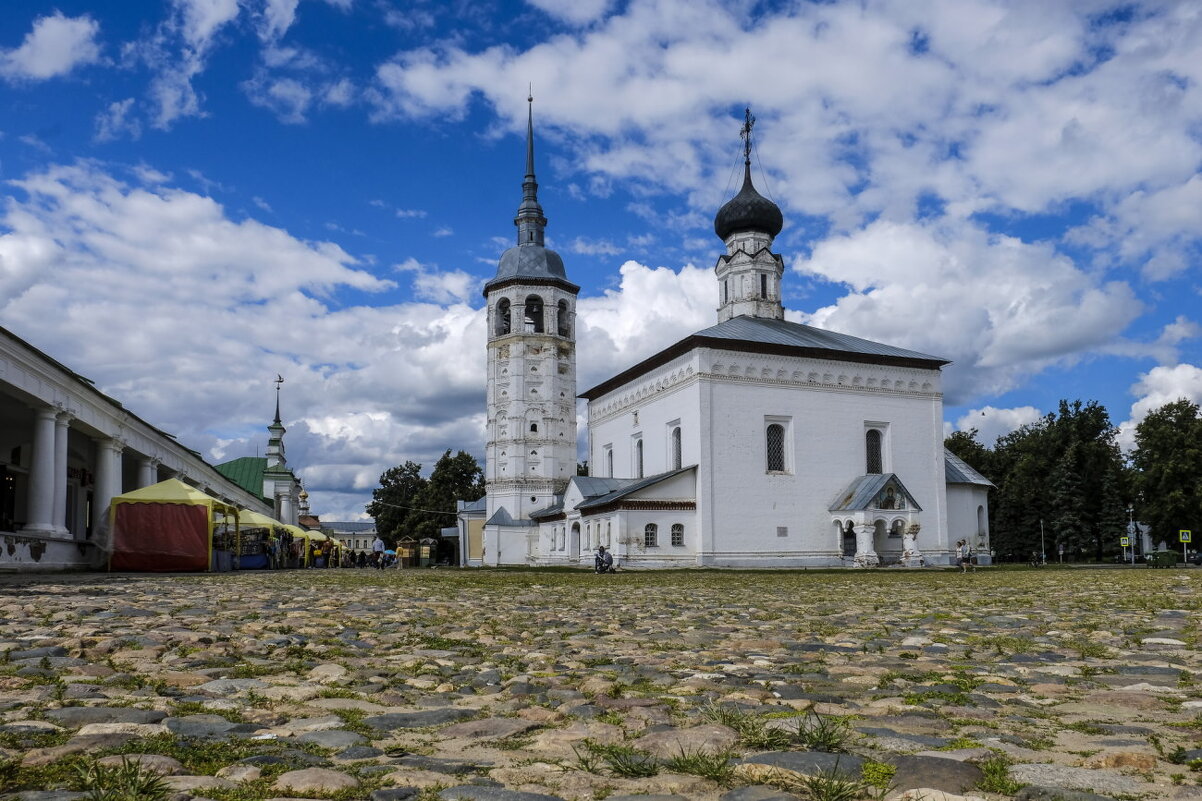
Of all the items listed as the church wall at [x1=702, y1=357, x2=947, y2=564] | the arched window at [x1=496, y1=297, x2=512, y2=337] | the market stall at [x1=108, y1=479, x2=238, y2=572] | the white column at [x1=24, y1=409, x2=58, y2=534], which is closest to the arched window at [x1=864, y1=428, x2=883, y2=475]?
the church wall at [x1=702, y1=357, x2=947, y2=564]

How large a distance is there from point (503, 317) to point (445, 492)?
2394 cm

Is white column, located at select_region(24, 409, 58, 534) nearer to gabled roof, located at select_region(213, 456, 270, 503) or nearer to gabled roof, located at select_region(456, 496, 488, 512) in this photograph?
gabled roof, located at select_region(456, 496, 488, 512)

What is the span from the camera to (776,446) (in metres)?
43.8

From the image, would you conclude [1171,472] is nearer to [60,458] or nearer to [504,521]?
[504,521]

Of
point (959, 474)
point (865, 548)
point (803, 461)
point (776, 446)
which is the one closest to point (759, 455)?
point (776, 446)

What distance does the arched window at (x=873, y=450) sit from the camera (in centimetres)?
4556

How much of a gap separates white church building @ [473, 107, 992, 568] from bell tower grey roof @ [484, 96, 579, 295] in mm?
8831

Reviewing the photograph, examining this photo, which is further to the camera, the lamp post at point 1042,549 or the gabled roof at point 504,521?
the lamp post at point 1042,549

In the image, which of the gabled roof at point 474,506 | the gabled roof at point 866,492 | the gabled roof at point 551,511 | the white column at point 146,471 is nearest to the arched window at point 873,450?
the gabled roof at point 866,492

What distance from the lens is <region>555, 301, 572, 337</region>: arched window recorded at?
58906 mm

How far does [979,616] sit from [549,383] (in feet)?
161

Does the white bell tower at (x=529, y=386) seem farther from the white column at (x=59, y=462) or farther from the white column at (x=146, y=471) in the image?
the white column at (x=59, y=462)

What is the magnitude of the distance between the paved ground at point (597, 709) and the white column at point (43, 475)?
18567 millimetres

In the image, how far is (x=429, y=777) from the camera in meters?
2.88
